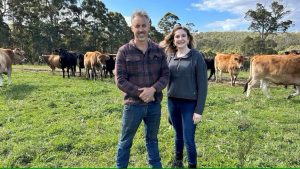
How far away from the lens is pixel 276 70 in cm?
1231

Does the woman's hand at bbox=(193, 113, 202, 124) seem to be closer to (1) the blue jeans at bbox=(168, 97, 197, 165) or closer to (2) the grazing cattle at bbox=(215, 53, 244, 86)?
(1) the blue jeans at bbox=(168, 97, 197, 165)

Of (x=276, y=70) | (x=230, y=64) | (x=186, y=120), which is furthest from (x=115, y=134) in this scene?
(x=230, y=64)

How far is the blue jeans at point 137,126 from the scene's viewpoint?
4.42 metres

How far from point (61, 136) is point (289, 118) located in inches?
221

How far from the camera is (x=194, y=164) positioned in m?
4.85

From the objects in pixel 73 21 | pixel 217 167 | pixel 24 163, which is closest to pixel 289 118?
pixel 217 167

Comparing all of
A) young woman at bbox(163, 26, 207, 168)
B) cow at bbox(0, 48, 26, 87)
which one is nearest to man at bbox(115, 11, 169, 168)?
young woman at bbox(163, 26, 207, 168)

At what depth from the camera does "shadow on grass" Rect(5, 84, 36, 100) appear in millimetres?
12648

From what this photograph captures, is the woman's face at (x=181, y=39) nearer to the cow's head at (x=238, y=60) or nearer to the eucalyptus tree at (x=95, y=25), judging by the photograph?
the cow's head at (x=238, y=60)

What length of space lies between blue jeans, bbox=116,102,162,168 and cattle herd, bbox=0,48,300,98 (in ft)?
29.1

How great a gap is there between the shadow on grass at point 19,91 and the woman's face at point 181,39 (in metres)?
8.93

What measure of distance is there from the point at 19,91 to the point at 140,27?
10.9 m

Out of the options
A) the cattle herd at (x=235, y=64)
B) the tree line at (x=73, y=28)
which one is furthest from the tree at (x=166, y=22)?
the cattle herd at (x=235, y=64)

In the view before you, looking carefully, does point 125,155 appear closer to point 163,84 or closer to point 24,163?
A: point 163,84
